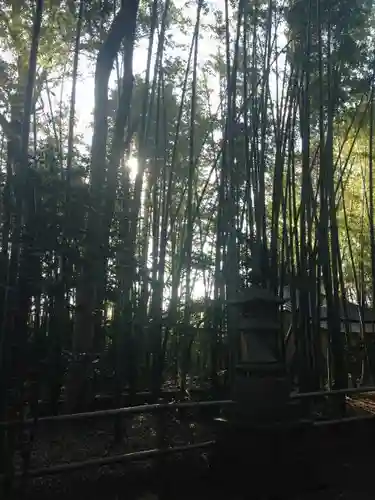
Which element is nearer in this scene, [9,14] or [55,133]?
[9,14]

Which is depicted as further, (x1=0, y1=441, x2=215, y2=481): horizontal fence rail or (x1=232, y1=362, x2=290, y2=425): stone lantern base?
(x1=232, y1=362, x2=290, y2=425): stone lantern base

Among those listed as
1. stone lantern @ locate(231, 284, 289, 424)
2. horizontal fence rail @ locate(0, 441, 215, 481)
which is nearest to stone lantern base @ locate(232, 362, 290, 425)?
stone lantern @ locate(231, 284, 289, 424)

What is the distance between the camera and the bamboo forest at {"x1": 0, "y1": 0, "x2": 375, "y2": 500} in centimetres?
246

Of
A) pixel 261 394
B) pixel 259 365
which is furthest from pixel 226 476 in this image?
pixel 259 365

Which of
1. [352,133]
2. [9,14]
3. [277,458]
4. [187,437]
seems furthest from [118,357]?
[352,133]

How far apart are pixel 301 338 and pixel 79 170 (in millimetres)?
3448

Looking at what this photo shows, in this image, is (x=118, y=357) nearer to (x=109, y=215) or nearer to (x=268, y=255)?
(x=268, y=255)

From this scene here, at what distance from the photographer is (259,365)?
3.17 metres

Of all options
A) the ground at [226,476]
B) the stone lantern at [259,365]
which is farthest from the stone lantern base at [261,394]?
the ground at [226,476]

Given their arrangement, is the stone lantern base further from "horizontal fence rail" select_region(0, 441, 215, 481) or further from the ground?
"horizontal fence rail" select_region(0, 441, 215, 481)

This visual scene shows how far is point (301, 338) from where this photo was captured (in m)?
5.53

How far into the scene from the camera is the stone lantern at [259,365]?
123 inches

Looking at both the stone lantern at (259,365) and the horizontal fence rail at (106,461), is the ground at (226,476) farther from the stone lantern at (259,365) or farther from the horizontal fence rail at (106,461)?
the stone lantern at (259,365)

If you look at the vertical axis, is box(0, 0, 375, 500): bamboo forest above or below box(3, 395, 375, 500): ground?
above
